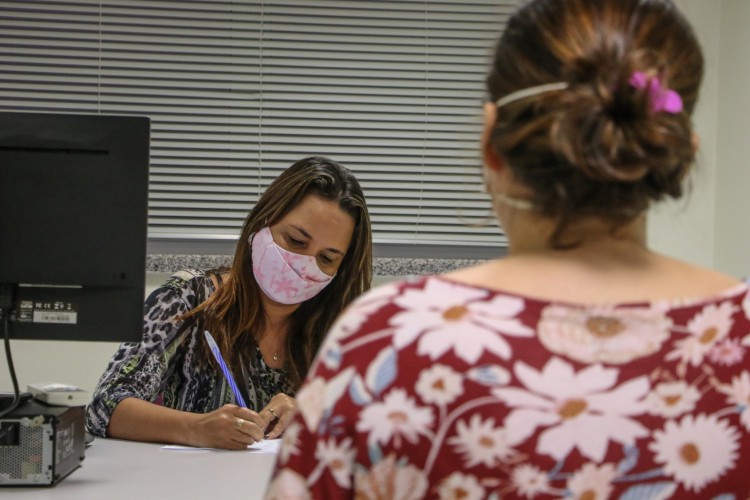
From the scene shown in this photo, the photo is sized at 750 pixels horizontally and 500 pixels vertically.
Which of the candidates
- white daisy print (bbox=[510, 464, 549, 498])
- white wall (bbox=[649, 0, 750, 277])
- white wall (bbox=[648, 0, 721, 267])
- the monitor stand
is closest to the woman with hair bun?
white daisy print (bbox=[510, 464, 549, 498])

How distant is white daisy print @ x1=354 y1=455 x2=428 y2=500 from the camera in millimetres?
651

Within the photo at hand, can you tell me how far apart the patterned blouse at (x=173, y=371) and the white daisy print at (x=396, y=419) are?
4.66 feet

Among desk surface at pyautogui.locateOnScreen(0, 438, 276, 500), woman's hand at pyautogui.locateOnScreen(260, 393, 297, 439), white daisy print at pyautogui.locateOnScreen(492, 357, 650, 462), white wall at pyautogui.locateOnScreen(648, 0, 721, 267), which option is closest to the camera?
white daisy print at pyautogui.locateOnScreen(492, 357, 650, 462)

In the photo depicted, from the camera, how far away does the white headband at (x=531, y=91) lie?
0.67m

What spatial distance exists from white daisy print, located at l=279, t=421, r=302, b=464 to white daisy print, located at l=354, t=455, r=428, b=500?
5 centimetres

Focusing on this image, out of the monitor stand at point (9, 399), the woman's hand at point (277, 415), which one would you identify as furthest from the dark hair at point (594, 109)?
the woman's hand at point (277, 415)

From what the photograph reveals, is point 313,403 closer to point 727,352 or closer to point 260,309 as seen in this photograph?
point 727,352

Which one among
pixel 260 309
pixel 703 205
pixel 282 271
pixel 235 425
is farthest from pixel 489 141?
pixel 703 205

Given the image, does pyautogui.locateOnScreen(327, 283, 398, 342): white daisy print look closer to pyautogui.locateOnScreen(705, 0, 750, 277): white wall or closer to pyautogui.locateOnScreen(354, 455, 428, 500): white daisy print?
pyautogui.locateOnScreen(354, 455, 428, 500): white daisy print

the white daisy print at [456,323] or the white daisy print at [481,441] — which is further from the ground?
the white daisy print at [456,323]

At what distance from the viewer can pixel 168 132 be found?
3205mm

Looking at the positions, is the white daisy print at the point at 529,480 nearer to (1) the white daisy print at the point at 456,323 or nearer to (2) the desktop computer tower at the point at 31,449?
(1) the white daisy print at the point at 456,323

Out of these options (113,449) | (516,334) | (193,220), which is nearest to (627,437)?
(516,334)

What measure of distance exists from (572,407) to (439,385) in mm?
91
